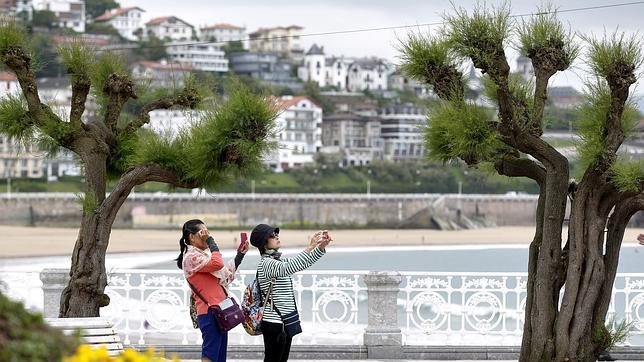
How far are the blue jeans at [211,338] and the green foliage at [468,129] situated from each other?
2029 mm

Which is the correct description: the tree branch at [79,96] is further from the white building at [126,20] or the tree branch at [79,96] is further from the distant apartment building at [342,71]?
the white building at [126,20]

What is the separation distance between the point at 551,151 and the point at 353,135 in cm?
11726

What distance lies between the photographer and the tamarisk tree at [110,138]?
959cm

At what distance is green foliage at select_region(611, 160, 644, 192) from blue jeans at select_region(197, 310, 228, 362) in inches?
103

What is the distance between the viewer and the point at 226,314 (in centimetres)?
820

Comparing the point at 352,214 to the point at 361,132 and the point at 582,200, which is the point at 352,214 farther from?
the point at 582,200

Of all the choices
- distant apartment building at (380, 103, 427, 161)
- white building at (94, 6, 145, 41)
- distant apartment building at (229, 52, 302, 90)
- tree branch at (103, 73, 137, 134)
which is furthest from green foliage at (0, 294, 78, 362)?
white building at (94, 6, 145, 41)

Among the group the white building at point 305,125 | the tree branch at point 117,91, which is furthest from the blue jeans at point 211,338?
the white building at point 305,125

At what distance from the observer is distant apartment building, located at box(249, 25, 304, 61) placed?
158 metres

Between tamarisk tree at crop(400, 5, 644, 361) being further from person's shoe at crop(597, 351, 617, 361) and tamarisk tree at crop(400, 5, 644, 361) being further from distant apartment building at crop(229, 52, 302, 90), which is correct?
distant apartment building at crop(229, 52, 302, 90)

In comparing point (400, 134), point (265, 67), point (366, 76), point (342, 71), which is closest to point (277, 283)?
point (400, 134)

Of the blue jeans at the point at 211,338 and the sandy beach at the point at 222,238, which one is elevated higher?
the blue jeans at the point at 211,338

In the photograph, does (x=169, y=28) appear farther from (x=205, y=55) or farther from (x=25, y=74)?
(x=25, y=74)

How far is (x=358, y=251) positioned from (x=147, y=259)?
44.6ft
